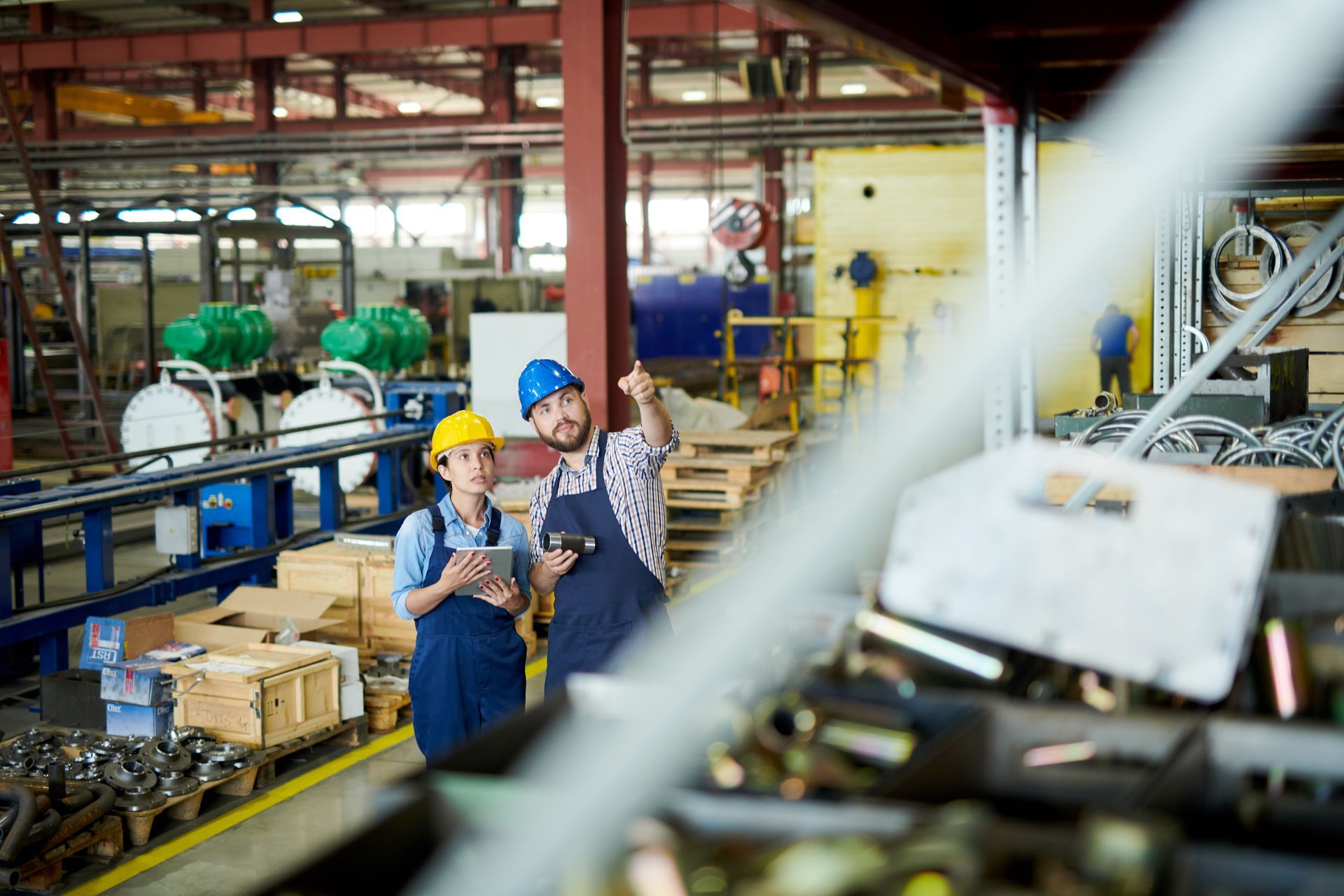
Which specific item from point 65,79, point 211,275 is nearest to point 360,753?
point 211,275

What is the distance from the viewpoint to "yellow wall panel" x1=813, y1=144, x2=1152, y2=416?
1514 centimetres

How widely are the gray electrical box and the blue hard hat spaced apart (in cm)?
347

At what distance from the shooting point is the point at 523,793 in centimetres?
139

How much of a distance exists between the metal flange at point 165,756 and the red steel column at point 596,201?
9.22 feet

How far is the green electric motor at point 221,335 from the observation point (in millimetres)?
10680

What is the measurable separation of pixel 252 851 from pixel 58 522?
7796 mm

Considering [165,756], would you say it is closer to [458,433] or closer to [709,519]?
[458,433]

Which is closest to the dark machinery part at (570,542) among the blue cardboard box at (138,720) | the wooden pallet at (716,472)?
the blue cardboard box at (138,720)

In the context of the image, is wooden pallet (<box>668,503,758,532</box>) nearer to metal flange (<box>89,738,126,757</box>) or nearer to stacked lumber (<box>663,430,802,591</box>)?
stacked lumber (<box>663,430,802,591</box>)

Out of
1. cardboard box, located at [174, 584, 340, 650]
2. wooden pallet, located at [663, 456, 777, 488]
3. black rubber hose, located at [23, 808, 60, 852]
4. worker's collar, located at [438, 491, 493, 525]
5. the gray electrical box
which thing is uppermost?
worker's collar, located at [438, 491, 493, 525]

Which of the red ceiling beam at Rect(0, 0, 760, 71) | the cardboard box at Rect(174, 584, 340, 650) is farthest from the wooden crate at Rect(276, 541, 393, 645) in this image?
the red ceiling beam at Rect(0, 0, 760, 71)

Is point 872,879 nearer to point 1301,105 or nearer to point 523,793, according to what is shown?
point 523,793

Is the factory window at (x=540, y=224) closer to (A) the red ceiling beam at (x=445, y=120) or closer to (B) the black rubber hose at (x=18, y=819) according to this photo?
(A) the red ceiling beam at (x=445, y=120)

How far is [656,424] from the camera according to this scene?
168 inches
